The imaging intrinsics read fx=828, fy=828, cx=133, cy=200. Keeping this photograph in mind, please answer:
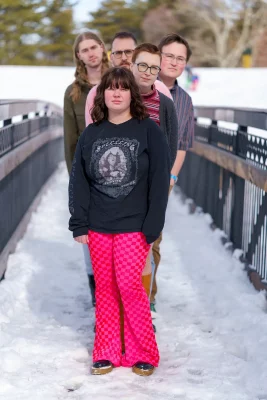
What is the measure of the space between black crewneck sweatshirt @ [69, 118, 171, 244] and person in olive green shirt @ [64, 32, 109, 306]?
1309mm

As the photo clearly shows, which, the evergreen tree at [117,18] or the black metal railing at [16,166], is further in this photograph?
the evergreen tree at [117,18]

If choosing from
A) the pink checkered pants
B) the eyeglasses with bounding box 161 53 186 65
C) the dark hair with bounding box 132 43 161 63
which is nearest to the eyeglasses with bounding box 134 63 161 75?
the dark hair with bounding box 132 43 161 63

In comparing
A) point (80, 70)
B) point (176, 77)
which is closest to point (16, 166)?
point (80, 70)

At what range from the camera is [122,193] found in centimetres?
454

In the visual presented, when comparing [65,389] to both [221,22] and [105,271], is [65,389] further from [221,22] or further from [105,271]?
[221,22]

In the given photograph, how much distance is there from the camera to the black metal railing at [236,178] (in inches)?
257

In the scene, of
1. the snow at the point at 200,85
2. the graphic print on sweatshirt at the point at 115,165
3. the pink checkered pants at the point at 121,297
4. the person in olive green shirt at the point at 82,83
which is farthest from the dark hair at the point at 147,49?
the snow at the point at 200,85

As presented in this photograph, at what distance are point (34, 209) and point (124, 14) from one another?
233ft

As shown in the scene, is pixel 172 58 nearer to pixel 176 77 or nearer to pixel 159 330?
pixel 176 77

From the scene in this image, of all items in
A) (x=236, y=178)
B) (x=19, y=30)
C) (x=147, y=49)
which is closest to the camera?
(x=147, y=49)

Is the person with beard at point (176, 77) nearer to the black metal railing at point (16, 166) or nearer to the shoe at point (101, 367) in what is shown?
the shoe at point (101, 367)

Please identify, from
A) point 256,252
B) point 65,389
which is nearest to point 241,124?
point 256,252

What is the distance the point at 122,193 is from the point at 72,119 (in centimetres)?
159

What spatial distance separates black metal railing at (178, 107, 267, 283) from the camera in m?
6.54
